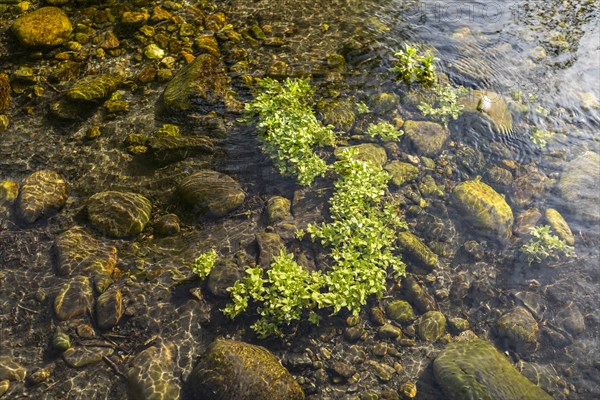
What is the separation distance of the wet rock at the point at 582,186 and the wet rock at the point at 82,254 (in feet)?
38.1

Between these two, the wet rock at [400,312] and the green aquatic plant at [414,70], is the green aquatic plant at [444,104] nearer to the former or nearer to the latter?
the green aquatic plant at [414,70]

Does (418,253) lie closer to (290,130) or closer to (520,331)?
(520,331)

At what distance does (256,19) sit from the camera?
14.6 metres

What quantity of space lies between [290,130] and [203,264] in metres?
4.11

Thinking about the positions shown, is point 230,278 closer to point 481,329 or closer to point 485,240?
point 481,329

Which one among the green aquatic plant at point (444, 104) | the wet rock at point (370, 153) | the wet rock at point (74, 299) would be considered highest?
the green aquatic plant at point (444, 104)

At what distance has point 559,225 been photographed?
1028cm

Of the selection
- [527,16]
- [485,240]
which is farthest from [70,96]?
[527,16]

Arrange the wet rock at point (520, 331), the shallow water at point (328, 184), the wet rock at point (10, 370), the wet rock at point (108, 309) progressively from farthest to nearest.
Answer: the wet rock at point (520, 331) → the shallow water at point (328, 184) → the wet rock at point (108, 309) → the wet rock at point (10, 370)

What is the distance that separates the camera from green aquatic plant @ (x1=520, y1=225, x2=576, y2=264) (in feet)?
32.2

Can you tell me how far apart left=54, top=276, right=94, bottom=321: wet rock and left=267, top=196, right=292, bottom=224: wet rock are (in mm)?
4157

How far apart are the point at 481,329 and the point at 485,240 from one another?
7.68 feet

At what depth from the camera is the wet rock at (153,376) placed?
279 inches

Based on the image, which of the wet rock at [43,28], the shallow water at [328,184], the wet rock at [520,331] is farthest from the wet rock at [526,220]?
the wet rock at [43,28]
